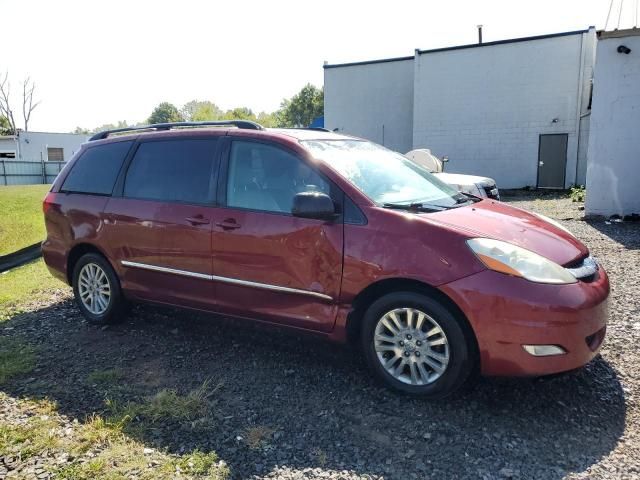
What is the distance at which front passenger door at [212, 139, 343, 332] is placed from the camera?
11.8 ft

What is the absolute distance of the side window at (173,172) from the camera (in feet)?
14.0

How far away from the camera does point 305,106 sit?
66000mm

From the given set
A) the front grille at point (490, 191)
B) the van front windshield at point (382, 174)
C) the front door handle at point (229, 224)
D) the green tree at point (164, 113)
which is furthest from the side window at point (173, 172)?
the green tree at point (164, 113)

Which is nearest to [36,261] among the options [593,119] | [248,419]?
[248,419]

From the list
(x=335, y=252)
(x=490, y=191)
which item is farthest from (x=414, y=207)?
(x=490, y=191)

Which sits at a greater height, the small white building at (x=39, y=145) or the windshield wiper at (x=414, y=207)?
the small white building at (x=39, y=145)

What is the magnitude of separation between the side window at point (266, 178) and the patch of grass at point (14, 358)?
2120mm

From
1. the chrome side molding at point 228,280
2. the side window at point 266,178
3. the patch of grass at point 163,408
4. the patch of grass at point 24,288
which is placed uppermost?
the side window at point 266,178

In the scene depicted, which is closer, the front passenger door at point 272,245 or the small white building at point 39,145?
the front passenger door at point 272,245

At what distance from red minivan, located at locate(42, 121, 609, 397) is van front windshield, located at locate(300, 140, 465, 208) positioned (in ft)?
0.06

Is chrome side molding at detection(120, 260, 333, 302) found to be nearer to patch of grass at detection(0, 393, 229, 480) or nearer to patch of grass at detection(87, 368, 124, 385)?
patch of grass at detection(87, 368, 124, 385)

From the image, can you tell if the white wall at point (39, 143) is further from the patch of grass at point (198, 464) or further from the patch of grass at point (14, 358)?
the patch of grass at point (198, 464)

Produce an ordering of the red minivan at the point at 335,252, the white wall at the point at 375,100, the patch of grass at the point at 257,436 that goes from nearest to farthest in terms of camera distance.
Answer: the patch of grass at the point at 257,436 < the red minivan at the point at 335,252 < the white wall at the point at 375,100

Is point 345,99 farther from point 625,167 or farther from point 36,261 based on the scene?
point 36,261
